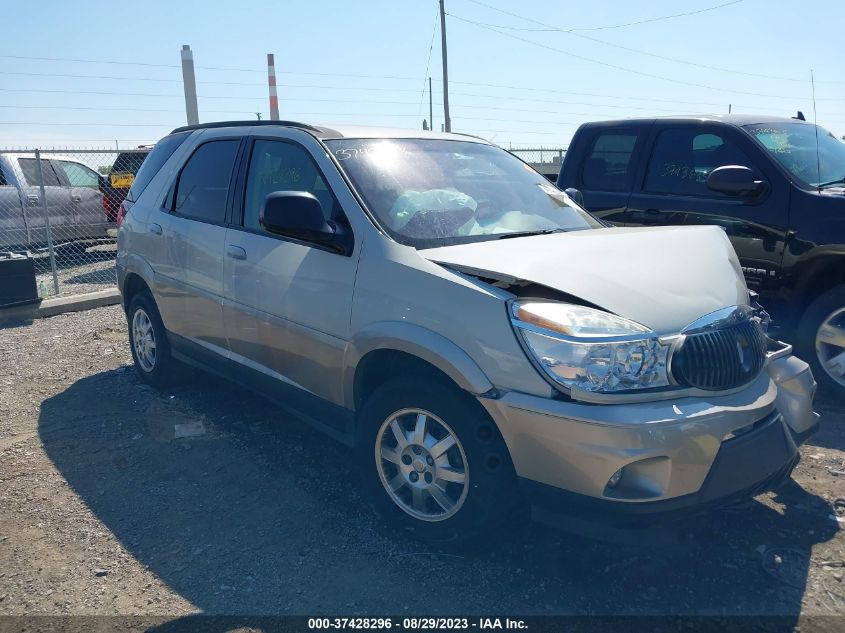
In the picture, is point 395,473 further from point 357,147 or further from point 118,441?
point 118,441

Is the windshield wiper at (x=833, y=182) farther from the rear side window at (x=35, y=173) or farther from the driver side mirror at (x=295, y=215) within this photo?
the rear side window at (x=35, y=173)

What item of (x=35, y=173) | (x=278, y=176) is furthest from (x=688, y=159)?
(x=35, y=173)

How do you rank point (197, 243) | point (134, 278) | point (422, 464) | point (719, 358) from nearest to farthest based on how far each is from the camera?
1. point (719, 358)
2. point (422, 464)
3. point (197, 243)
4. point (134, 278)

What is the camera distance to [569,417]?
2576 millimetres

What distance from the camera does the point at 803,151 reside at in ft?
18.3

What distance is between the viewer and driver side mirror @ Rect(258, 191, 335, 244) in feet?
11.0

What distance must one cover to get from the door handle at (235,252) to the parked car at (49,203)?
7.32 m

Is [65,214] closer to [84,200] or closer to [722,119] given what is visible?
[84,200]

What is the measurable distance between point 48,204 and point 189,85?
25.8ft

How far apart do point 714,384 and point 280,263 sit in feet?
7.33

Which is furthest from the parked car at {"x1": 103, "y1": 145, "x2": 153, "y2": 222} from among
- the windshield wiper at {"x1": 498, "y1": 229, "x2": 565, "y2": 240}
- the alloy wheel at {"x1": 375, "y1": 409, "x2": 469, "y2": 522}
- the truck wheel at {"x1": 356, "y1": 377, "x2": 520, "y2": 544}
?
the alloy wheel at {"x1": 375, "y1": 409, "x2": 469, "y2": 522}

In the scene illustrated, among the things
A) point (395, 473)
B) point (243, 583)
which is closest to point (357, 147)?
point (395, 473)

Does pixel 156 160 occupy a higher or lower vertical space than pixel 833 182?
higher

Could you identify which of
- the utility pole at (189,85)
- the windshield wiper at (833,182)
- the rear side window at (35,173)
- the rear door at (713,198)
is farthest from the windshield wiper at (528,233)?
the utility pole at (189,85)
